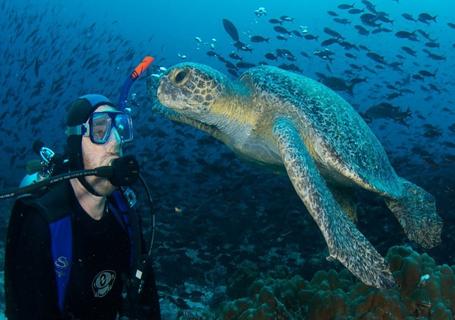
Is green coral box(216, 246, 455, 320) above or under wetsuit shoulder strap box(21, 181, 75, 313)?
under

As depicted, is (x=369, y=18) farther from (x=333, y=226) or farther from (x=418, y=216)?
(x=333, y=226)

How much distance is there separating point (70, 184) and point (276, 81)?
2.50 metres

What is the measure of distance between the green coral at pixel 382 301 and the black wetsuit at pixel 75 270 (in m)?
0.89

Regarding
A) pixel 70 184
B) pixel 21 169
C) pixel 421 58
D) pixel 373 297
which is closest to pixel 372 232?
pixel 373 297

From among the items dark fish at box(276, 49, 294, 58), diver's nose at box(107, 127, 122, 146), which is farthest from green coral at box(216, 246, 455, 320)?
dark fish at box(276, 49, 294, 58)

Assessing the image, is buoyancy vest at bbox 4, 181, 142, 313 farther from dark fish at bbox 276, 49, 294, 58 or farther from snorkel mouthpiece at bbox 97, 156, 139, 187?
dark fish at bbox 276, 49, 294, 58

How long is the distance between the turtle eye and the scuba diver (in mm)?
818

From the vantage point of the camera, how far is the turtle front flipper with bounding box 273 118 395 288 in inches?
98.9

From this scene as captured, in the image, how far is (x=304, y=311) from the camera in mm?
3127

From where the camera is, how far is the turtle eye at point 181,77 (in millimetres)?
3592

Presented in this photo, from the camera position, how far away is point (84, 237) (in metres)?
2.55

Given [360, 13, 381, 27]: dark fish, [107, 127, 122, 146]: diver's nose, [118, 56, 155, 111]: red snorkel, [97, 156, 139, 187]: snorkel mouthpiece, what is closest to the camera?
[97, 156, 139, 187]: snorkel mouthpiece

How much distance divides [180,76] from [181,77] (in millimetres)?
14

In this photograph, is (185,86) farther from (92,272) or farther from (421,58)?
(421,58)
